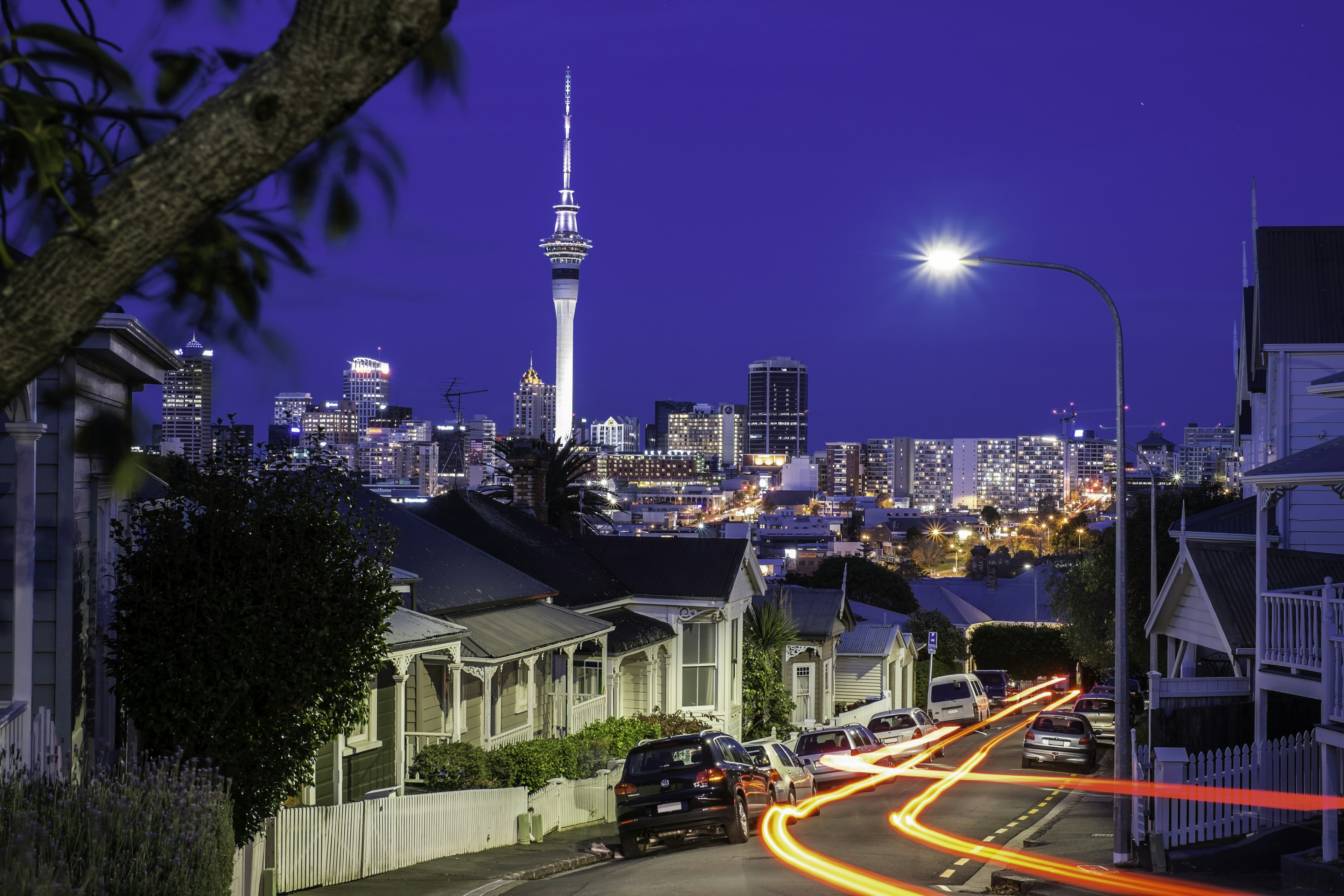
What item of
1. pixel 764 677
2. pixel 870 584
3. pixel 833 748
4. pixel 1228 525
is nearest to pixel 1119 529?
pixel 1228 525

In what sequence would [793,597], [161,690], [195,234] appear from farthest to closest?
[793,597] < [161,690] < [195,234]

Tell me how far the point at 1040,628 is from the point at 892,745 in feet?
122

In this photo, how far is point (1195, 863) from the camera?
47.5ft

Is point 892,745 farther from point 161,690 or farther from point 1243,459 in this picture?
point 161,690

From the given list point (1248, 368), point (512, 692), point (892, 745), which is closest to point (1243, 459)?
point (1248, 368)

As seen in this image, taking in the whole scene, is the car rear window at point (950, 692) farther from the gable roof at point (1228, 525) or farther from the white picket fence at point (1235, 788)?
the white picket fence at point (1235, 788)

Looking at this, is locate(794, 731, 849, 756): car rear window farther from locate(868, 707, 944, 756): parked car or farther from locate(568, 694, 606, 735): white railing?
locate(568, 694, 606, 735): white railing

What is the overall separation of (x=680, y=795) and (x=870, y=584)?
62.4m

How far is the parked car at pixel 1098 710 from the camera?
131ft

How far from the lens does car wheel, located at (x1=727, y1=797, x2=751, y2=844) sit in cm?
1850

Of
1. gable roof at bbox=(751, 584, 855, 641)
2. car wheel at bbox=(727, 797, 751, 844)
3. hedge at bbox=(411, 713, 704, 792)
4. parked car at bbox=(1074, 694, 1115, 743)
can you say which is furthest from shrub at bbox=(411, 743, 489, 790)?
parked car at bbox=(1074, 694, 1115, 743)

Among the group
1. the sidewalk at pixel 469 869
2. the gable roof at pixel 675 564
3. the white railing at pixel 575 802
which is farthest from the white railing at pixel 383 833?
the gable roof at pixel 675 564

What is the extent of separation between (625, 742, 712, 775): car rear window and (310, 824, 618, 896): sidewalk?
55.9 inches

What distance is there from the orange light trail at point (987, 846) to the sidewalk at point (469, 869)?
9.30ft
